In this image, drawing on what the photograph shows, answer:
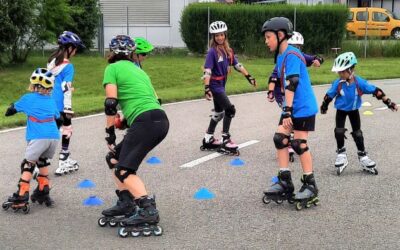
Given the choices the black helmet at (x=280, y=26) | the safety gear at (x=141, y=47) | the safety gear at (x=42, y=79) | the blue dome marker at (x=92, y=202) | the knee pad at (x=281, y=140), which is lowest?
the blue dome marker at (x=92, y=202)

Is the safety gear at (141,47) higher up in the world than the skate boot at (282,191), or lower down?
higher up

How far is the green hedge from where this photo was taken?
2845cm

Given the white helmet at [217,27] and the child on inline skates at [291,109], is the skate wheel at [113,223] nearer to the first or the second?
the child on inline skates at [291,109]

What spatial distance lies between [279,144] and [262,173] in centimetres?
164

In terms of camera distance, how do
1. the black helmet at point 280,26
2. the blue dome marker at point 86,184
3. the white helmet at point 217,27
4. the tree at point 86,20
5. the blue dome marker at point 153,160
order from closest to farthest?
the black helmet at point 280,26
the blue dome marker at point 86,184
the blue dome marker at point 153,160
the white helmet at point 217,27
the tree at point 86,20

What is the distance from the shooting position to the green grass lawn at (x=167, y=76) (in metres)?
17.3

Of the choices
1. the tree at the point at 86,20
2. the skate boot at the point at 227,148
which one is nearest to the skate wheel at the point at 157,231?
the skate boot at the point at 227,148

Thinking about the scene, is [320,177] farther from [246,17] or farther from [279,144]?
[246,17]

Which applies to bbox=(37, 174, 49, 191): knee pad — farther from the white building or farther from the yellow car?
the yellow car

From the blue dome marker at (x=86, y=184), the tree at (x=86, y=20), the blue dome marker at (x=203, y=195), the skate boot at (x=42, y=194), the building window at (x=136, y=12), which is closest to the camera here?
the skate boot at (x=42, y=194)

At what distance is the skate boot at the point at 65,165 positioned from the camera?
7985 millimetres

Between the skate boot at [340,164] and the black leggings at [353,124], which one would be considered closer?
the skate boot at [340,164]

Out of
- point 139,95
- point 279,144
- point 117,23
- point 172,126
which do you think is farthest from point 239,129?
point 117,23

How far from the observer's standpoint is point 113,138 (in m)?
5.73
